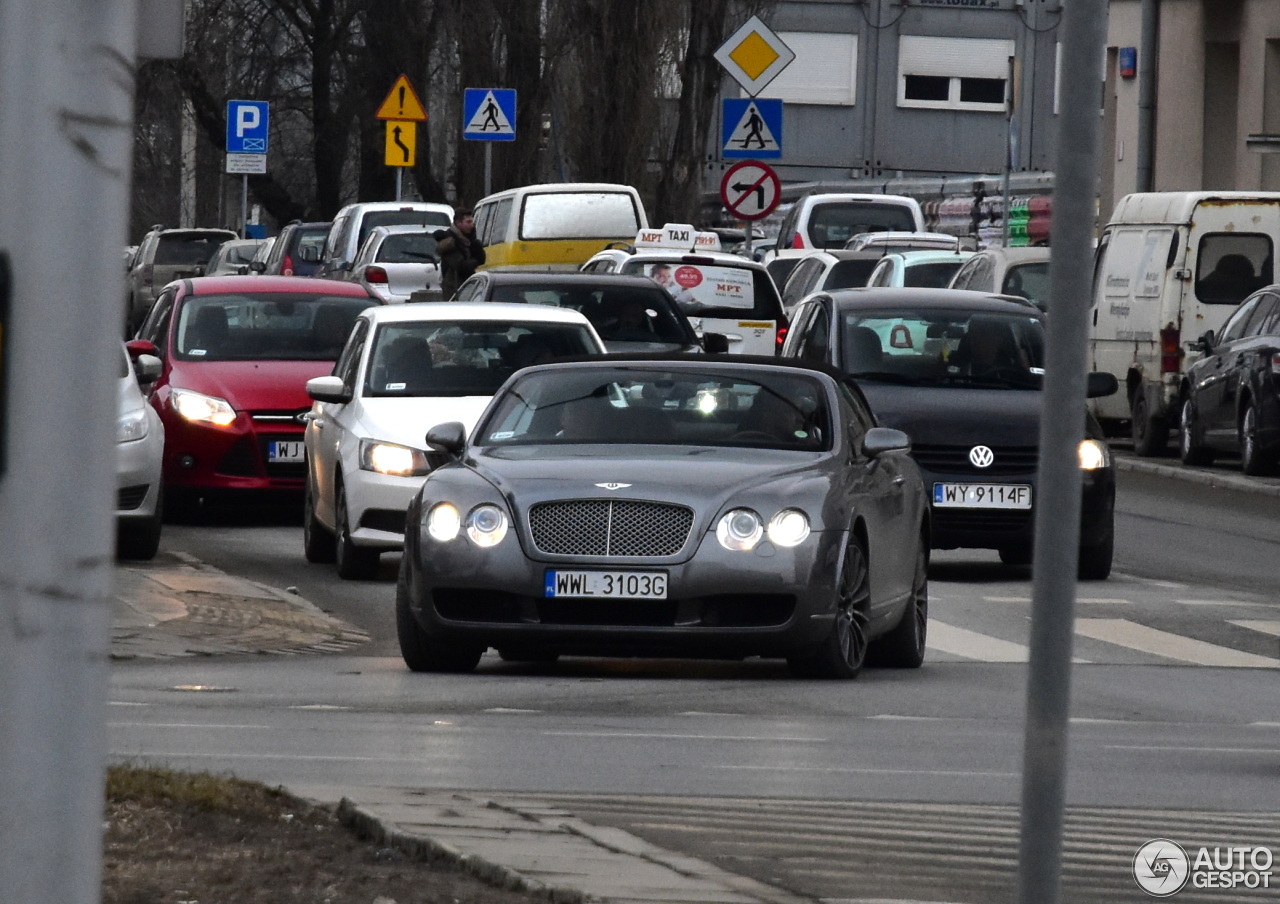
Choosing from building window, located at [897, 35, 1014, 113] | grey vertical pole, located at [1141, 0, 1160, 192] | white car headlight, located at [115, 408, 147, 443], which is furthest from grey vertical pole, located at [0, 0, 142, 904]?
building window, located at [897, 35, 1014, 113]

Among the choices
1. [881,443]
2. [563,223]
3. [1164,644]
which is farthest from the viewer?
[563,223]

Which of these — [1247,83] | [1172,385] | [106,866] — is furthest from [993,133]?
[106,866]

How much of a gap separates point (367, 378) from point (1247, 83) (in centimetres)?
3152

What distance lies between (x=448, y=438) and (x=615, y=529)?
124cm

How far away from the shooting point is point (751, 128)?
28.8 meters

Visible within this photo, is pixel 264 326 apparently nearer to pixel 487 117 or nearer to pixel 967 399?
pixel 967 399

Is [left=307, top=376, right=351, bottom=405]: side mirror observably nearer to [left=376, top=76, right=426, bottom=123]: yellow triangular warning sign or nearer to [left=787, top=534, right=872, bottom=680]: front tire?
[left=787, top=534, right=872, bottom=680]: front tire

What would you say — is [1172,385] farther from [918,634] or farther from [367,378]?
[918,634]

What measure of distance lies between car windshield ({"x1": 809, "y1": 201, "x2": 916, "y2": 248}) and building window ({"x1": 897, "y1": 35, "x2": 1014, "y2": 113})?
1545 inches

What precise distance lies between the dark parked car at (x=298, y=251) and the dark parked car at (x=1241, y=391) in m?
16.8

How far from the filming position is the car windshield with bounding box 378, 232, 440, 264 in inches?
1369

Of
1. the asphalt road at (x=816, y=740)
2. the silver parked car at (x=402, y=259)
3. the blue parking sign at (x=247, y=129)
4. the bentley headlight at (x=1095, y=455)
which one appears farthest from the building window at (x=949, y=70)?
the asphalt road at (x=816, y=740)

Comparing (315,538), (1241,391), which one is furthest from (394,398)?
(1241,391)

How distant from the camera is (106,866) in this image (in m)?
5.97
